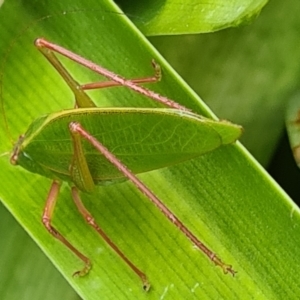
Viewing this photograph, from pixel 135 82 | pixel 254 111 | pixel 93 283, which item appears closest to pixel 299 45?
pixel 254 111

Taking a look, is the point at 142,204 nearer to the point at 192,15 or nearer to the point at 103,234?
the point at 103,234

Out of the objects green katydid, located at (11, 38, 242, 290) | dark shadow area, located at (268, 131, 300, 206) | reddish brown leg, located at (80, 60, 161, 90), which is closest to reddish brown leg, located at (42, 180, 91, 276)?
green katydid, located at (11, 38, 242, 290)

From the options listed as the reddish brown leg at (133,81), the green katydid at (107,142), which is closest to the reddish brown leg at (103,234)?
the green katydid at (107,142)

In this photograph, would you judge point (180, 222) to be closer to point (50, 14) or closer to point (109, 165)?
point (109, 165)

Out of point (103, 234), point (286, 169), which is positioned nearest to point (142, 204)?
point (103, 234)

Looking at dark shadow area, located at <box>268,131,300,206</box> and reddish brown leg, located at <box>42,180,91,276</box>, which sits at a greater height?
reddish brown leg, located at <box>42,180,91,276</box>

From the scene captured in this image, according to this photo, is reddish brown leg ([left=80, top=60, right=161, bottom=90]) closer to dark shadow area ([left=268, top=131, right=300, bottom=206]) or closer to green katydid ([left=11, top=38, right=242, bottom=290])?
green katydid ([left=11, top=38, right=242, bottom=290])
